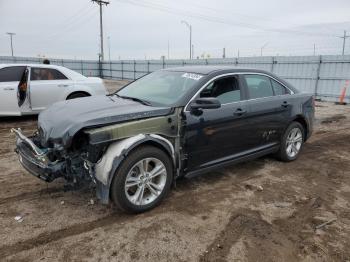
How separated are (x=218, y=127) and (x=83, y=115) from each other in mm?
1731

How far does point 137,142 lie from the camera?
11.1 ft

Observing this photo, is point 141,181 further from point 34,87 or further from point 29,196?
point 34,87

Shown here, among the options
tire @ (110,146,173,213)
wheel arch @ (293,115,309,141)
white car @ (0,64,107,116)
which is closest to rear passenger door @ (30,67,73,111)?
white car @ (0,64,107,116)

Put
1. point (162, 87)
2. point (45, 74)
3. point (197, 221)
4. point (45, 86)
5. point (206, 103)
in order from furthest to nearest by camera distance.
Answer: point (45, 74) → point (45, 86) → point (162, 87) → point (206, 103) → point (197, 221)

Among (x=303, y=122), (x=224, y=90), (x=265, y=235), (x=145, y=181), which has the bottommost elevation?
(x=265, y=235)

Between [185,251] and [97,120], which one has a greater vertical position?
[97,120]

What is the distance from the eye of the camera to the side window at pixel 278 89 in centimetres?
527

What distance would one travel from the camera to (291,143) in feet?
18.4

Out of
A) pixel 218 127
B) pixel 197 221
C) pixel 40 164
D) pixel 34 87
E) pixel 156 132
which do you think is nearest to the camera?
pixel 40 164

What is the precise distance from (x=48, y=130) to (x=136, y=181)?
112 cm

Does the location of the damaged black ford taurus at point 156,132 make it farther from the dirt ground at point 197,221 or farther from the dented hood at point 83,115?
the dirt ground at point 197,221

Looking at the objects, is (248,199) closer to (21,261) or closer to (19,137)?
(21,261)

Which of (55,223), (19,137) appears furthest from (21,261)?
(19,137)

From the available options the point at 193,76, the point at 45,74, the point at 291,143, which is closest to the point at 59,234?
the point at 193,76
